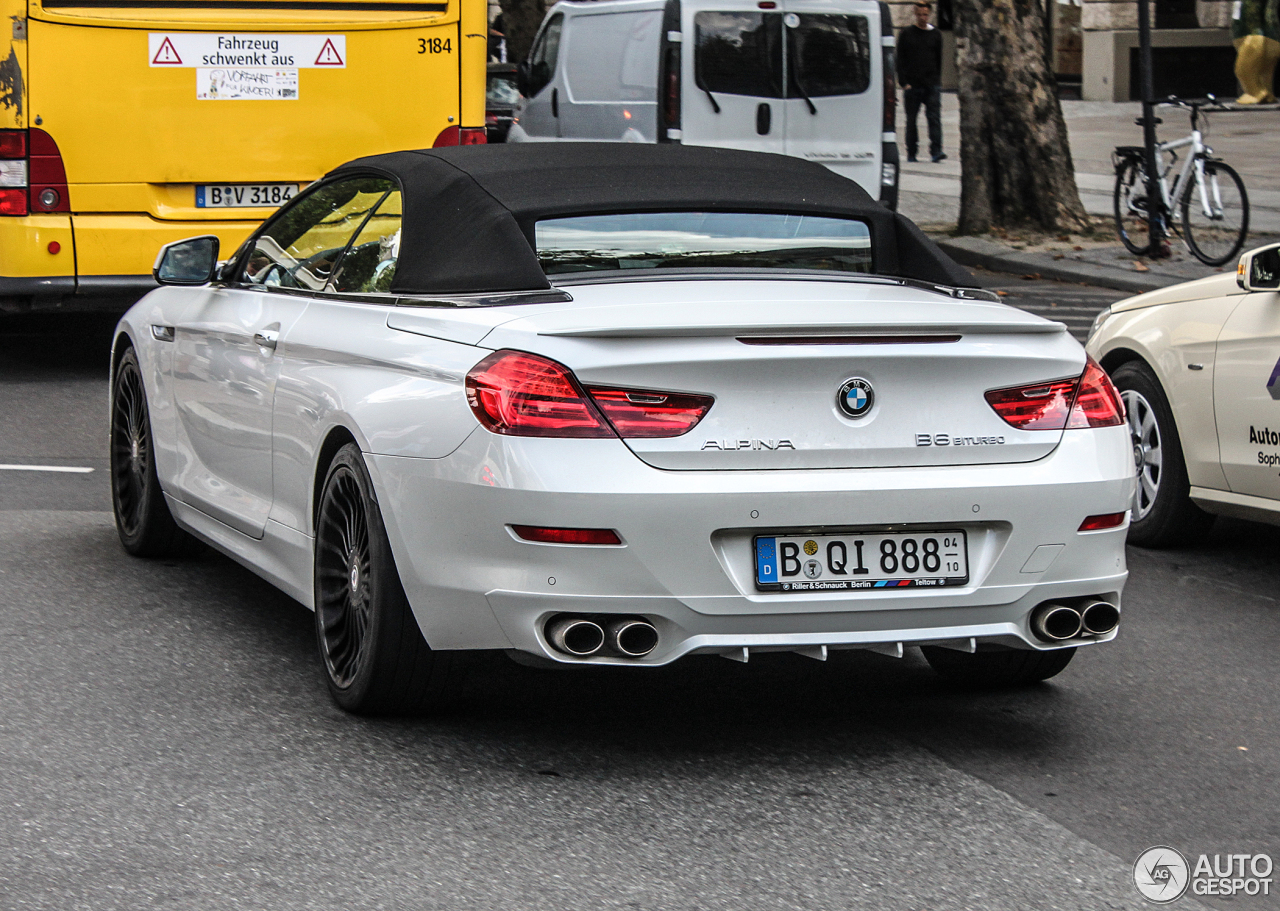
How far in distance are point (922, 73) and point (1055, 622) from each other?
74.0ft

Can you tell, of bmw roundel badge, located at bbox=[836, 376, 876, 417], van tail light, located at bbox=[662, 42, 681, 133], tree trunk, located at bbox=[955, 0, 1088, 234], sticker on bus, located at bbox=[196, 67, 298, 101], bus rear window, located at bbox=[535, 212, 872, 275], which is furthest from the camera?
tree trunk, located at bbox=[955, 0, 1088, 234]

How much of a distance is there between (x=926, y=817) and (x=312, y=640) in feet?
7.36

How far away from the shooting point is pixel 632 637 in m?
4.41

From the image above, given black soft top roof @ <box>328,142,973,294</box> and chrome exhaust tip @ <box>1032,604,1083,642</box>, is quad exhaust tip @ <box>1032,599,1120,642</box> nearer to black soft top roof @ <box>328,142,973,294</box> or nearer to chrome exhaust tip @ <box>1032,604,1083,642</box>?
chrome exhaust tip @ <box>1032,604,1083,642</box>

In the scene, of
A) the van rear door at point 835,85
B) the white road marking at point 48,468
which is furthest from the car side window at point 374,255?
the van rear door at point 835,85

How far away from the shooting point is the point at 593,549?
14.2 feet

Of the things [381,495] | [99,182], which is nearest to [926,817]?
[381,495]

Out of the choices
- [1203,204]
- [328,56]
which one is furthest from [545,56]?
[328,56]

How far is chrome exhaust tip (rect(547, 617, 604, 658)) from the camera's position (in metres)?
4.40

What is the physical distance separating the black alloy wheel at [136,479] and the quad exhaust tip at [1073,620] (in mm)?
3265

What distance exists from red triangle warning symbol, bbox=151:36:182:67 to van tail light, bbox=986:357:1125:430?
26.2ft

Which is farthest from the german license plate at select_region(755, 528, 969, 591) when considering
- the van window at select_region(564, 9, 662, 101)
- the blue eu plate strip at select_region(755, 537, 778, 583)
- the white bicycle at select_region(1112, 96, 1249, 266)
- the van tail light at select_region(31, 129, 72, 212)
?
the van window at select_region(564, 9, 662, 101)

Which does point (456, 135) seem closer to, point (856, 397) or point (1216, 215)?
point (1216, 215)

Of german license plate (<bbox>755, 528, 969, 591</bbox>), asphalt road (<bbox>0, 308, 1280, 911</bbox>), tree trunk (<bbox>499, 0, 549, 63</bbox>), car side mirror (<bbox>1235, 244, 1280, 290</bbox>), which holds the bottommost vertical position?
asphalt road (<bbox>0, 308, 1280, 911</bbox>)
